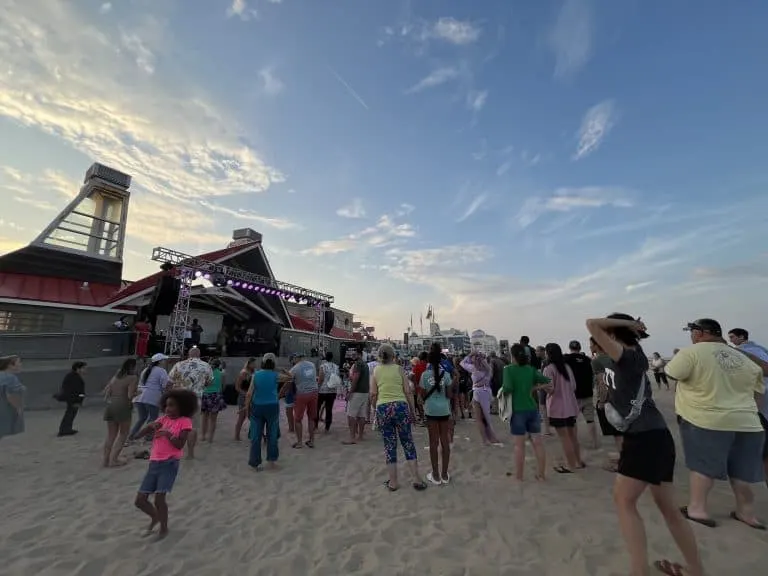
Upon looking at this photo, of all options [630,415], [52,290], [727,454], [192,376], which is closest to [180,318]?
[52,290]

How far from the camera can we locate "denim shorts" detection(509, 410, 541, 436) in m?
4.63

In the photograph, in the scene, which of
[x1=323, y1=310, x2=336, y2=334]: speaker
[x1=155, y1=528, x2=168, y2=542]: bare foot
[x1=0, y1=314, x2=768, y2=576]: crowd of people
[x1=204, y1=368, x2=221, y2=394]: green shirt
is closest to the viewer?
[x1=0, y1=314, x2=768, y2=576]: crowd of people

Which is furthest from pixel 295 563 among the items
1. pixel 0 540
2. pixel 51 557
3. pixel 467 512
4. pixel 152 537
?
pixel 0 540

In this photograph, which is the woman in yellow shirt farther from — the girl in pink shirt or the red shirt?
the red shirt

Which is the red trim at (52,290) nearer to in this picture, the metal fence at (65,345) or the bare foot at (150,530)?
the metal fence at (65,345)

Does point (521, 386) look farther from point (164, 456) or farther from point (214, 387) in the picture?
point (214, 387)

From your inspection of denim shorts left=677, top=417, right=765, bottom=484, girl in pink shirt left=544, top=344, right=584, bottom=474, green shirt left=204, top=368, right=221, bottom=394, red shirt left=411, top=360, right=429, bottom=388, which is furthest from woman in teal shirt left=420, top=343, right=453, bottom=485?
green shirt left=204, top=368, right=221, bottom=394

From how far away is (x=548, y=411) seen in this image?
17.1ft

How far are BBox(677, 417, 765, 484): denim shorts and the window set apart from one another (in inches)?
751

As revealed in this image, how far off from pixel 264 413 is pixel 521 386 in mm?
3800

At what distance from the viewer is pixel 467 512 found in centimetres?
383

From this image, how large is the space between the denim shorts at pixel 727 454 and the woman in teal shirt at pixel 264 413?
4988mm

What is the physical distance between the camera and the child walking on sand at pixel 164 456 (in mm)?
3381

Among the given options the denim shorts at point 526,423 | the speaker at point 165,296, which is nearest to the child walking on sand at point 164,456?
the denim shorts at point 526,423
